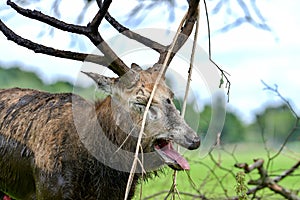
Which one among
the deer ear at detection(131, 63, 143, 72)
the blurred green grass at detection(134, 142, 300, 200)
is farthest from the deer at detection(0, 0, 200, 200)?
the blurred green grass at detection(134, 142, 300, 200)

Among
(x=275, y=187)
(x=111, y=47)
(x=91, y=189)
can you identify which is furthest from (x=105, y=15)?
(x=275, y=187)

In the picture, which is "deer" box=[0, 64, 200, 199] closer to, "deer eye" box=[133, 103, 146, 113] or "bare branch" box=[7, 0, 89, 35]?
"deer eye" box=[133, 103, 146, 113]

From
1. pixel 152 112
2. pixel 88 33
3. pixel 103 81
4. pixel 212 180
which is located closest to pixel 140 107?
pixel 152 112

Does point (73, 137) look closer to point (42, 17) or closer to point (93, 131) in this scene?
point (93, 131)

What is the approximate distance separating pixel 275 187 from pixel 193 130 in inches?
75.4

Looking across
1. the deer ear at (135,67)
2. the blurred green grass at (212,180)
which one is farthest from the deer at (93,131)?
the blurred green grass at (212,180)

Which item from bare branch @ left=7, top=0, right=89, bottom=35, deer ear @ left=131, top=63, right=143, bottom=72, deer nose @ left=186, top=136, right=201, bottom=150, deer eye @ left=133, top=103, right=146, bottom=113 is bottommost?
deer nose @ left=186, top=136, right=201, bottom=150

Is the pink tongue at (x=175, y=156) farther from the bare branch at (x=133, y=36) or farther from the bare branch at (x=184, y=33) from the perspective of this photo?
the bare branch at (x=133, y=36)

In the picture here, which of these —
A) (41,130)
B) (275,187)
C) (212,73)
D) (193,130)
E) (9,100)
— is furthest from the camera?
(9,100)

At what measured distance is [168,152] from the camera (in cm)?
594

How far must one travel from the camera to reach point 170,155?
19.4ft

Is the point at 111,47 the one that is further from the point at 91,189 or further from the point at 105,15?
the point at 91,189

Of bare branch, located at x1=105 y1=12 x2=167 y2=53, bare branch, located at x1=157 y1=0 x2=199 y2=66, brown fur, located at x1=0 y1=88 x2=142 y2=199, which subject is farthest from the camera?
brown fur, located at x1=0 y1=88 x2=142 y2=199

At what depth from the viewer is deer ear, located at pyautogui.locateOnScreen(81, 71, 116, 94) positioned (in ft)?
20.0
